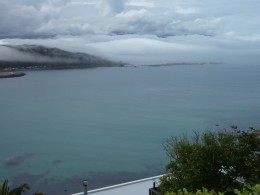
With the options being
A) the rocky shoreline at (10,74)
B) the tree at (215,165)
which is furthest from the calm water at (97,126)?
the rocky shoreline at (10,74)

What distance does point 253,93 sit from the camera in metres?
59.6

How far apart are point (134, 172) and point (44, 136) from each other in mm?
14625

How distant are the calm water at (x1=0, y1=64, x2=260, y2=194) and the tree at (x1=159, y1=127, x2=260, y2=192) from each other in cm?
1263

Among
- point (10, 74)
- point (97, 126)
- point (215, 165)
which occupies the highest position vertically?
point (215, 165)

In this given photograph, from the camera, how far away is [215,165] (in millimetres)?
8094

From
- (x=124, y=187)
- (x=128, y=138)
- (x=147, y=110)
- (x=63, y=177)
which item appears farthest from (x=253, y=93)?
(x=124, y=187)

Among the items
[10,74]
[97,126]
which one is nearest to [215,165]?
[97,126]

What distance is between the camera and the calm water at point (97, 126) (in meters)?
24.2

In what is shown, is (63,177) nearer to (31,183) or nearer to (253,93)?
(31,183)

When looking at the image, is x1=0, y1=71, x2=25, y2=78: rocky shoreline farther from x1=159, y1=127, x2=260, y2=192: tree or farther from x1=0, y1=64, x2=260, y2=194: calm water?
x1=159, y1=127, x2=260, y2=192: tree

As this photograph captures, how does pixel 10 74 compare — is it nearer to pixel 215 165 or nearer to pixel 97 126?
pixel 97 126

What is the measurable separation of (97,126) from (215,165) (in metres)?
31.8

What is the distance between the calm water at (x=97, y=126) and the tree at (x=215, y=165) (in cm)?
1263

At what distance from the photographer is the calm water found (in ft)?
79.3
